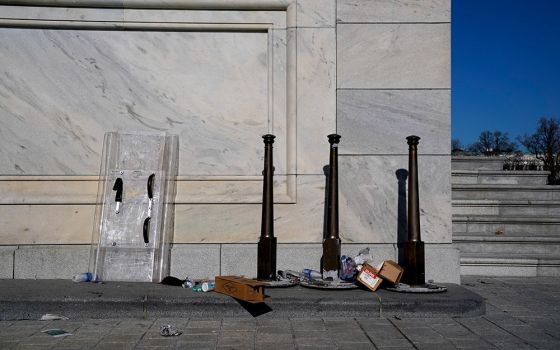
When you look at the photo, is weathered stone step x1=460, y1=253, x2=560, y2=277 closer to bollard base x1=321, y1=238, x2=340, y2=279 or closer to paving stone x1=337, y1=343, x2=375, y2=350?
bollard base x1=321, y1=238, x2=340, y2=279

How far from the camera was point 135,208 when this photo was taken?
250 inches

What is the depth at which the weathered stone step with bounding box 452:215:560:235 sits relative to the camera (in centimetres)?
846

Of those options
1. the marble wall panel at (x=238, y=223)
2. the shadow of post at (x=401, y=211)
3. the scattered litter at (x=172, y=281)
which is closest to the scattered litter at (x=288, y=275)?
the marble wall panel at (x=238, y=223)

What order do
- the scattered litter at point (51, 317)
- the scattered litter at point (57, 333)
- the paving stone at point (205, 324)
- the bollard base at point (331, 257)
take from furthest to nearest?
1. the bollard base at point (331, 257)
2. the scattered litter at point (51, 317)
3. the paving stone at point (205, 324)
4. the scattered litter at point (57, 333)

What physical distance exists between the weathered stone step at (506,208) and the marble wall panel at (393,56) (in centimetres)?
307

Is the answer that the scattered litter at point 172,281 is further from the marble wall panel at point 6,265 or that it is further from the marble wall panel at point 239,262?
the marble wall panel at point 6,265

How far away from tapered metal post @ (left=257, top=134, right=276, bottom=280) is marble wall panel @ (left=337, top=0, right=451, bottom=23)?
6.22ft

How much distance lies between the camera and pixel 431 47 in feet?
21.4

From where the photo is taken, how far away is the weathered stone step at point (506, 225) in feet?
27.8

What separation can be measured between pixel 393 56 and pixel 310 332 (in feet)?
11.3

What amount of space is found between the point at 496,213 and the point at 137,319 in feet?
20.2

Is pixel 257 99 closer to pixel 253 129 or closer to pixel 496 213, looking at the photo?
pixel 253 129

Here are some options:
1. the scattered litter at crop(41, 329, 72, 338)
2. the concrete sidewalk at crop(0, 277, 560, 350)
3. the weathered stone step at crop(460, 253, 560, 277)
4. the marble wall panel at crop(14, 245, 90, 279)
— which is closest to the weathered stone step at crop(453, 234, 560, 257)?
the weathered stone step at crop(460, 253, 560, 277)

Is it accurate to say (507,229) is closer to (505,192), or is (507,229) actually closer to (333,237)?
(505,192)
